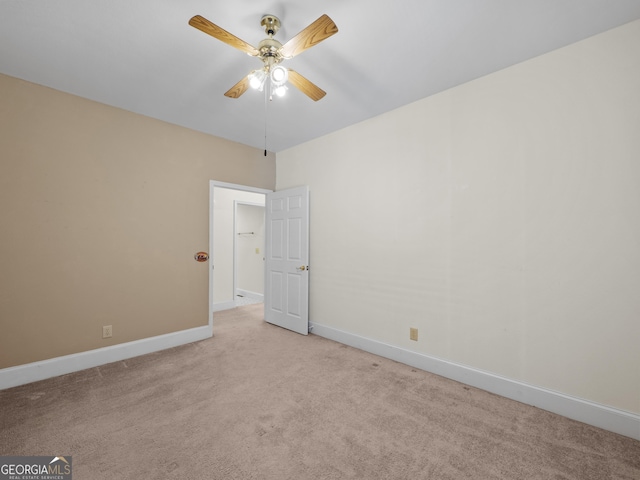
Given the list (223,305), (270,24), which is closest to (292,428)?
(270,24)

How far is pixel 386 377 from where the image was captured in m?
2.64

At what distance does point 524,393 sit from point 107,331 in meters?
4.00

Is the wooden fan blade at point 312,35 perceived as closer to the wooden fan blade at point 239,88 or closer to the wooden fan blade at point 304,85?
the wooden fan blade at point 304,85

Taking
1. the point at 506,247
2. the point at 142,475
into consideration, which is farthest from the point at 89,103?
the point at 506,247

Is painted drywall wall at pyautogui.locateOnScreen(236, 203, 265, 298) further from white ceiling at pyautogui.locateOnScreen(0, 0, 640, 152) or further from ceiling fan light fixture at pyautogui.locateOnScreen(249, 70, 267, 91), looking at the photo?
ceiling fan light fixture at pyautogui.locateOnScreen(249, 70, 267, 91)

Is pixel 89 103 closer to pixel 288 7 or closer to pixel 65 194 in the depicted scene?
pixel 65 194

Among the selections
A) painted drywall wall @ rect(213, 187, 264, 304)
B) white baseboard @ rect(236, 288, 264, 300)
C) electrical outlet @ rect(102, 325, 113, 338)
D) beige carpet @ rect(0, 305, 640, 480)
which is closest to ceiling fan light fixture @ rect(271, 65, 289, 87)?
beige carpet @ rect(0, 305, 640, 480)

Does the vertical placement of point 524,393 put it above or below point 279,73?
below

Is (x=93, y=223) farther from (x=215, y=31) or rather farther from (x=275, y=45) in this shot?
(x=275, y=45)

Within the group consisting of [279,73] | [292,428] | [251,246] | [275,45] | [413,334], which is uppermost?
[275,45]

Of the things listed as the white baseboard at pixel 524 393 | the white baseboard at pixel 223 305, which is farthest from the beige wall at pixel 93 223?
the white baseboard at pixel 524 393

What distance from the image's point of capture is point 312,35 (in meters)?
1.56

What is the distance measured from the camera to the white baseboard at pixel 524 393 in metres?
1.87

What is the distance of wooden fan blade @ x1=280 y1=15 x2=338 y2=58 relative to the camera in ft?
4.69
